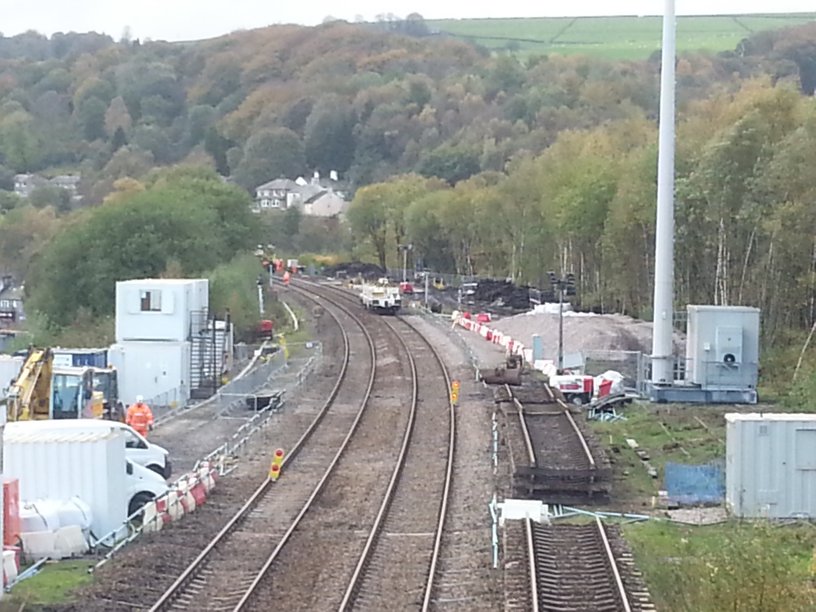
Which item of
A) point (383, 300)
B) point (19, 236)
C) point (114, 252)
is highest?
point (19, 236)

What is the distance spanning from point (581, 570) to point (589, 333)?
96.6 feet

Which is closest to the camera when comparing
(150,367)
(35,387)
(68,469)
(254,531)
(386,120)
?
(68,469)

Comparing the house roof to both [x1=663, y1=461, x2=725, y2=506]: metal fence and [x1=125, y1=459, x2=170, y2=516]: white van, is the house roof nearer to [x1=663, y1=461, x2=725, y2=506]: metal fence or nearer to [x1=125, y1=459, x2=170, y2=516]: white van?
[x1=663, y1=461, x2=725, y2=506]: metal fence

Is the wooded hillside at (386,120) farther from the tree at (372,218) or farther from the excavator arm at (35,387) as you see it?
the excavator arm at (35,387)

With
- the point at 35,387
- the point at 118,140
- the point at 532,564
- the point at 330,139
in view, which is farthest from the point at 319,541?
the point at 118,140

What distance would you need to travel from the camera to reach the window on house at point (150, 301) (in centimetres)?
4041

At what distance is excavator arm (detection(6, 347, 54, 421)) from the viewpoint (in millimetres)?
30297

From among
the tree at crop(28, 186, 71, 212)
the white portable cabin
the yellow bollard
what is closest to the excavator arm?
→ the yellow bollard

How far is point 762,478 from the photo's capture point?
2019 cm

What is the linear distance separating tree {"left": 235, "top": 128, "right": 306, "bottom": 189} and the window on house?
121 m

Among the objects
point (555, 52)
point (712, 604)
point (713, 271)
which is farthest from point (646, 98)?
point (712, 604)

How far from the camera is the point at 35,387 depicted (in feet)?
102

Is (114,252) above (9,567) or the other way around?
above

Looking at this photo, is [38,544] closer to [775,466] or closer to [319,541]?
[319,541]
